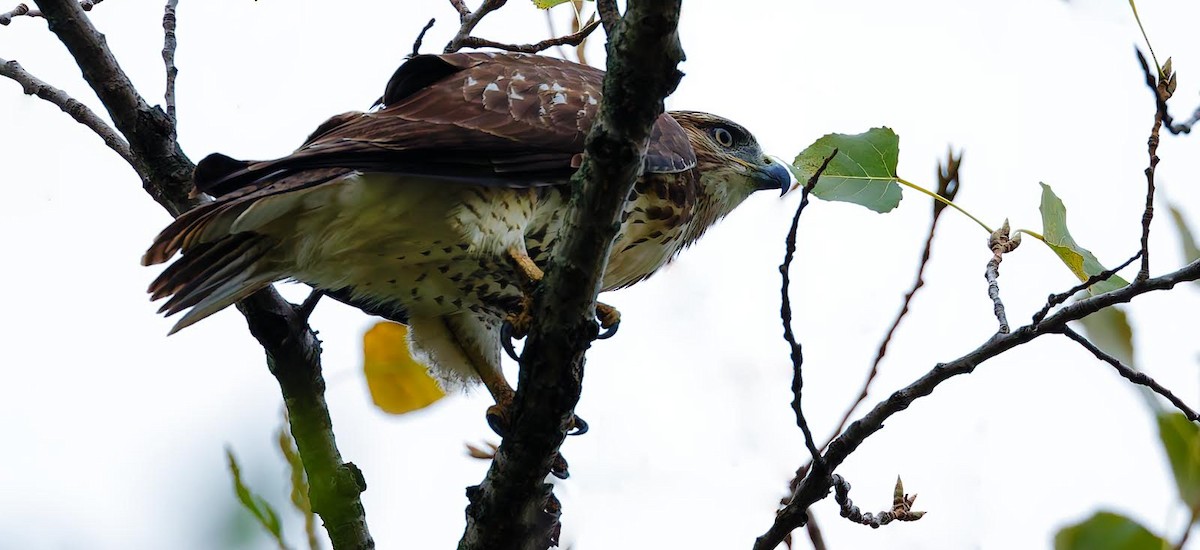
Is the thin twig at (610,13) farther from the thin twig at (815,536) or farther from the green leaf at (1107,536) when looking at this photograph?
the green leaf at (1107,536)

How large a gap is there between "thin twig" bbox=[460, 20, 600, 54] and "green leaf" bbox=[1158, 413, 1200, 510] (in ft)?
7.74

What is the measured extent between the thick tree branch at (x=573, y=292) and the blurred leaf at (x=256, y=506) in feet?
4.20

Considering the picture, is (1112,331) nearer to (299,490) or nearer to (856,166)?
(856,166)

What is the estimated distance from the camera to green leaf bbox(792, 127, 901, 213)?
9.39 feet

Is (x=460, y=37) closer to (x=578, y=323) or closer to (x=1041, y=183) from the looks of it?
(x=578, y=323)

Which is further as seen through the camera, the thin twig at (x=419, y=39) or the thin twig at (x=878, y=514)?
the thin twig at (x=419, y=39)

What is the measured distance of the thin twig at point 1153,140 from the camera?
7.69ft

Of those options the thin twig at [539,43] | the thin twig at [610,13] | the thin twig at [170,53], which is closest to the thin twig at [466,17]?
the thin twig at [539,43]

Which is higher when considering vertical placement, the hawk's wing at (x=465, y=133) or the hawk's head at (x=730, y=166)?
the hawk's head at (x=730, y=166)

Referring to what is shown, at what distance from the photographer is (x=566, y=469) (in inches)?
156

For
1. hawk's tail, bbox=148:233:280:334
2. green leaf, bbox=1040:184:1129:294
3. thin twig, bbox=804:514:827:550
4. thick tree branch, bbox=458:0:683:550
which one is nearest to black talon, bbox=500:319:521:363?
thick tree branch, bbox=458:0:683:550

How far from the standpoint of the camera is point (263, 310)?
3.41m

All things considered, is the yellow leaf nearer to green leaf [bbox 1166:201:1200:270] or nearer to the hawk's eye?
the hawk's eye

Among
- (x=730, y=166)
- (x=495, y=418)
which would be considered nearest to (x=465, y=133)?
(x=495, y=418)
